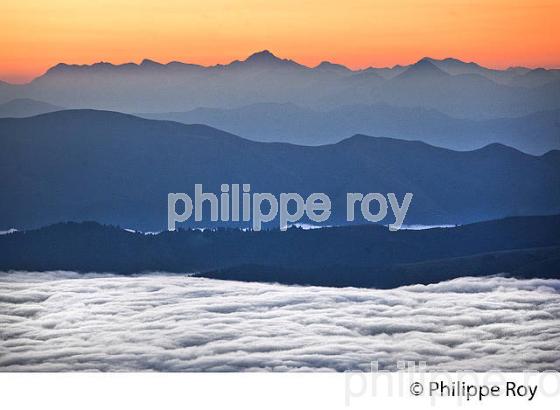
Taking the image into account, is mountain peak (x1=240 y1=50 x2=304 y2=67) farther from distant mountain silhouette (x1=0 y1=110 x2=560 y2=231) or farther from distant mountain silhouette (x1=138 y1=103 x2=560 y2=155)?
distant mountain silhouette (x1=0 y1=110 x2=560 y2=231)

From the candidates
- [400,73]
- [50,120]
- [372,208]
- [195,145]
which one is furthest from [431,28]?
[50,120]

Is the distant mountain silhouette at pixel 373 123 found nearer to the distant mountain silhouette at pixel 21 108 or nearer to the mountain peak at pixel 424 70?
the mountain peak at pixel 424 70

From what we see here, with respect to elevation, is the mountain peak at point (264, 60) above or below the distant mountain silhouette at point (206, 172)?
above

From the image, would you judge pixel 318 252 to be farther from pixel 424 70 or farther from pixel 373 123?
pixel 424 70

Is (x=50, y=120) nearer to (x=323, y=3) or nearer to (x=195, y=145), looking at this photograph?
(x=195, y=145)

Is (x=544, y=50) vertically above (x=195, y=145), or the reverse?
(x=544, y=50)

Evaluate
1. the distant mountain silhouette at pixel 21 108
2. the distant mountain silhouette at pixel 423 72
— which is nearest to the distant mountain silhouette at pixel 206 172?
the distant mountain silhouette at pixel 21 108

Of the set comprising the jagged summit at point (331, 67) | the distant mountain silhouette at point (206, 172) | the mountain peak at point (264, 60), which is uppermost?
the mountain peak at point (264, 60)
